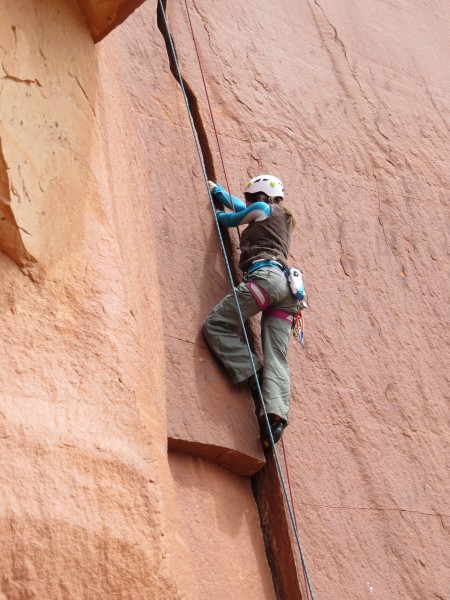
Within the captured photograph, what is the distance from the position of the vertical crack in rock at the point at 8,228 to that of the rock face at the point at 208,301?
1 cm

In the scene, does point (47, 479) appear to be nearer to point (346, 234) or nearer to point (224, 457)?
point (224, 457)

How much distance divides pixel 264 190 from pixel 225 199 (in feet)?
0.82

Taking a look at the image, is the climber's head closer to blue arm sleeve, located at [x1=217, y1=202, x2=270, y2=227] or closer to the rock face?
blue arm sleeve, located at [x1=217, y1=202, x2=270, y2=227]

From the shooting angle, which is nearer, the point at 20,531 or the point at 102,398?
the point at 20,531

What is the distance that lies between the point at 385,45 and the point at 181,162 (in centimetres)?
312

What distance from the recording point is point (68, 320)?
3.88 meters

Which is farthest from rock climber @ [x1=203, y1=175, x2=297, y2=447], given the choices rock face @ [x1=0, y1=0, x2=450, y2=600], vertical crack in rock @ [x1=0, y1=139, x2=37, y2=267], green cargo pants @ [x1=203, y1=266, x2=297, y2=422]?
vertical crack in rock @ [x1=0, y1=139, x2=37, y2=267]

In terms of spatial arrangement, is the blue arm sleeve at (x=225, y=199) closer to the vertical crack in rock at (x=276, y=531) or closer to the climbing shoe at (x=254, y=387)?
the climbing shoe at (x=254, y=387)

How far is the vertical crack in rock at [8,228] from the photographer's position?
385 cm

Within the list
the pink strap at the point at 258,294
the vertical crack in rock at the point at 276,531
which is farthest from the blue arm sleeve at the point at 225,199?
the vertical crack in rock at the point at 276,531

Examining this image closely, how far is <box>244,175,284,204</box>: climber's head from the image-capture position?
6.12 metres

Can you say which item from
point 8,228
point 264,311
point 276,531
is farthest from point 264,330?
point 8,228

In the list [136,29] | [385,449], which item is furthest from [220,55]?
[385,449]

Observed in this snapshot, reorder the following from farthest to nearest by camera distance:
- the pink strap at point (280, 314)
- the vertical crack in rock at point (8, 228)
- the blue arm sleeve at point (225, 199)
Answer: the blue arm sleeve at point (225, 199)
the pink strap at point (280, 314)
the vertical crack in rock at point (8, 228)
